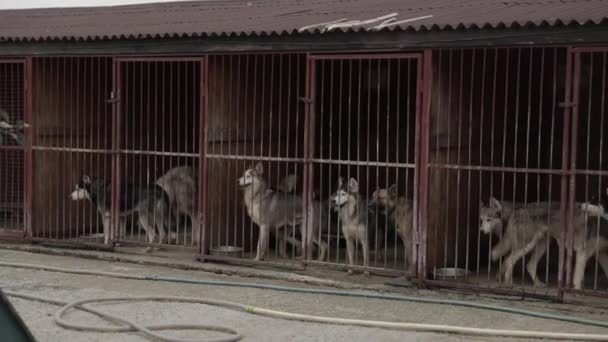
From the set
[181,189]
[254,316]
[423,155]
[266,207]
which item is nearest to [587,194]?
[423,155]

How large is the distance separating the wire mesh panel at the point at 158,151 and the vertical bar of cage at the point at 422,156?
339 centimetres

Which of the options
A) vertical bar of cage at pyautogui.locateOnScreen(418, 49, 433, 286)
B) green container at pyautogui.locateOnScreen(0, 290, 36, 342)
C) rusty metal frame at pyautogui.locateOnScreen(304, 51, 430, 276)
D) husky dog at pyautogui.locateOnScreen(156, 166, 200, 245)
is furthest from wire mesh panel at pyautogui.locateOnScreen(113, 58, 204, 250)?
green container at pyautogui.locateOnScreen(0, 290, 36, 342)

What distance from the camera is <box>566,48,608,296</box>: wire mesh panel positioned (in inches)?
348

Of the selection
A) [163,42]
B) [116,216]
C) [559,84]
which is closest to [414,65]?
[559,84]

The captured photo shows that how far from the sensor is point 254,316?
8.46m

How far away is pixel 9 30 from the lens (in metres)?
13.0

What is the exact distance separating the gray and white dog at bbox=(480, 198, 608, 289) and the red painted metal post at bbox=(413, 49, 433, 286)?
89 cm

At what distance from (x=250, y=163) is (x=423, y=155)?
3221mm

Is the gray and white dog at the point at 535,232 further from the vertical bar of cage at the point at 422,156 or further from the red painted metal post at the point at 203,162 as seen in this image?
the red painted metal post at the point at 203,162

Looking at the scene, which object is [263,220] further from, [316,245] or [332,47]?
[332,47]

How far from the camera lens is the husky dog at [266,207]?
1146 cm

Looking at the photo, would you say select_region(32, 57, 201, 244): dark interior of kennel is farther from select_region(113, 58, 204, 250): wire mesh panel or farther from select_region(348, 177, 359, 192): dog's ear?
select_region(348, 177, 359, 192): dog's ear

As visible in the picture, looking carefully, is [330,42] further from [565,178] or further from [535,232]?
[535,232]

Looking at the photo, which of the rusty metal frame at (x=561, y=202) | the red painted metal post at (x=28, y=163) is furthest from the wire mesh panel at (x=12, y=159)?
the rusty metal frame at (x=561, y=202)
